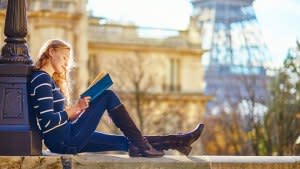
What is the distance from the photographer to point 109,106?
9.02 metres

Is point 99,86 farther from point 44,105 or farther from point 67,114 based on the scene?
point 44,105

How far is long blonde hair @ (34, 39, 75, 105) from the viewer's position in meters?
9.13

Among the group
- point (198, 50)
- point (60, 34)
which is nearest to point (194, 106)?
point (198, 50)

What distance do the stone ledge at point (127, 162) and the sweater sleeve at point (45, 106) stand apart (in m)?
0.36

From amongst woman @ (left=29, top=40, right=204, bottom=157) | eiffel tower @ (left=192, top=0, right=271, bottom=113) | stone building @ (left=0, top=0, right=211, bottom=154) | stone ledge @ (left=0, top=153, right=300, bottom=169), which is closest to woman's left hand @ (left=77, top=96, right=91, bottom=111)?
woman @ (left=29, top=40, right=204, bottom=157)

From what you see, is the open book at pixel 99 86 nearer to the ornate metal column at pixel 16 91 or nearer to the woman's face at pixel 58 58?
the woman's face at pixel 58 58

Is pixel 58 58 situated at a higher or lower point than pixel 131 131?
higher

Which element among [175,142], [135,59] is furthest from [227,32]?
[175,142]

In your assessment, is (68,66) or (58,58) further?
(68,66)

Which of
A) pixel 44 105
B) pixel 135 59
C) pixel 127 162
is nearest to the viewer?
pixel 127 162

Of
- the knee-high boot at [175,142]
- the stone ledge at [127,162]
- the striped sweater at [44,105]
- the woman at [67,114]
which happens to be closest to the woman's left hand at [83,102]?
the woman at [67,114]

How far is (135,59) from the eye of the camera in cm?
5534

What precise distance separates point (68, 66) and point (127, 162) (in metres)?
A: 1.29

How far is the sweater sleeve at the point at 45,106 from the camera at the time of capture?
8828 millimetres
